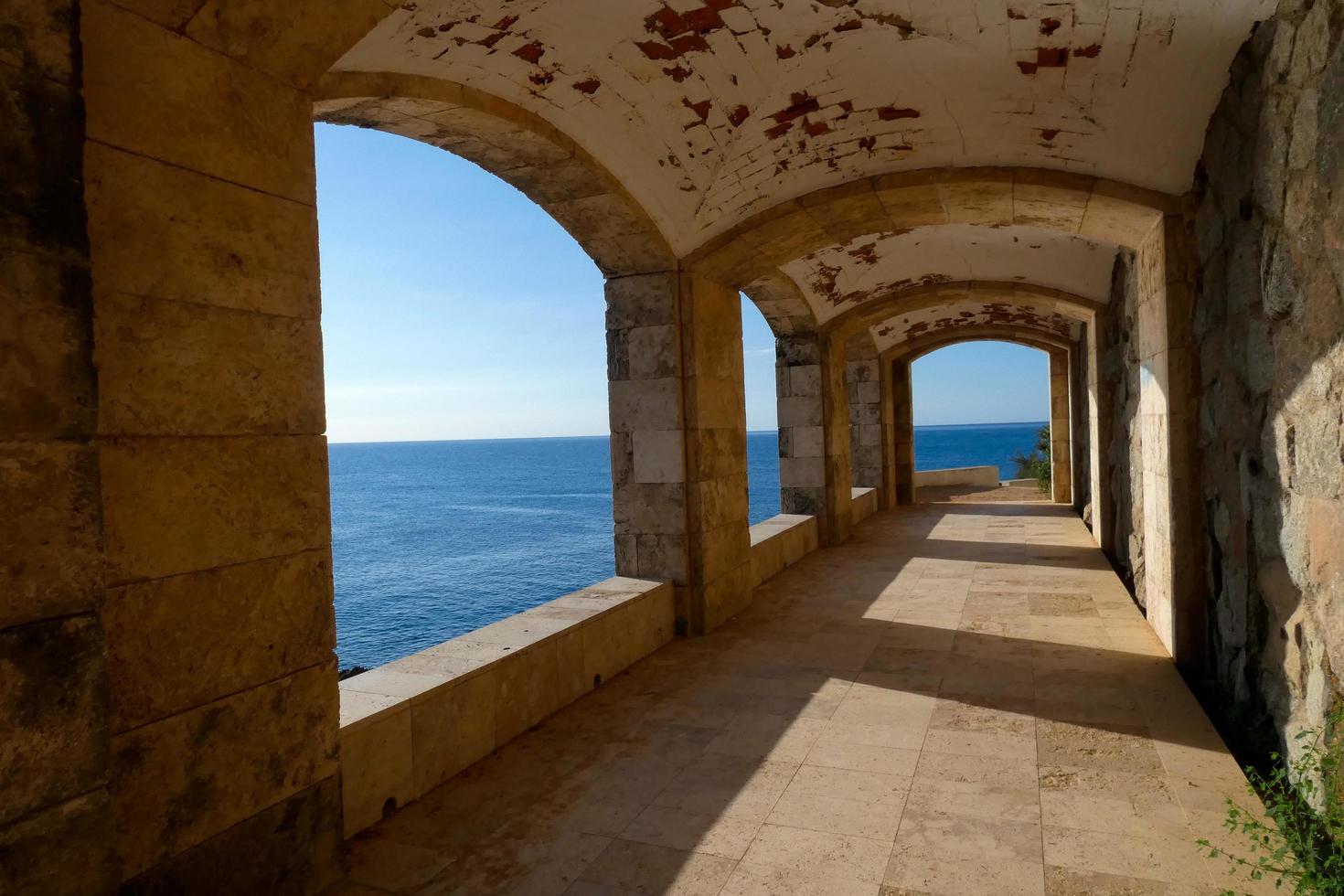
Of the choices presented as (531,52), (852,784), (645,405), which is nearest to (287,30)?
(531,52)

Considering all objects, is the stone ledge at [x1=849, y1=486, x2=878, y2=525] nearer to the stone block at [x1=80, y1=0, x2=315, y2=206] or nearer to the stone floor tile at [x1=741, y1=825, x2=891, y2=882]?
the stone floor tile at [x1=741, y1=825, x2=891, y2=882]

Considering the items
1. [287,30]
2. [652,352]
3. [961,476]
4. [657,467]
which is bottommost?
[961,476]

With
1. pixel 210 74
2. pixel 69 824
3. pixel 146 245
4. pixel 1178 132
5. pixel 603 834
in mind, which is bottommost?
pixel 603 834

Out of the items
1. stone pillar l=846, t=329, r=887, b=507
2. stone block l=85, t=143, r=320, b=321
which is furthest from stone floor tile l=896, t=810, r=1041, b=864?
stone pillar l=846, t=329, r=887, b=507

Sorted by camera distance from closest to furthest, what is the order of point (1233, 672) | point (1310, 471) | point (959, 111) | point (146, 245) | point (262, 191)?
1. point (146, 245)
2. point (262, 191)
3. point (1310, 471)
4. point (1233, 672)
5. point (959, 111)

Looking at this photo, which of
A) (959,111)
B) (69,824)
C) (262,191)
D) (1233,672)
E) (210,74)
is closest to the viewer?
(69,824)

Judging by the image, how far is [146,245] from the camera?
2.16 m

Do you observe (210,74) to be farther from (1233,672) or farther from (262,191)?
(1233,672)

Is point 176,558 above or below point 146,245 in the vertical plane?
below

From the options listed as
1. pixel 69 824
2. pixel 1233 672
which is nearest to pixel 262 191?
pixel 69 824

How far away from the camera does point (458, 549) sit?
38.5 meters

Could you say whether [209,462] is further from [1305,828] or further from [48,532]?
[1305,828]

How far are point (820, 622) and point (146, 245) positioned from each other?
4.94 metres

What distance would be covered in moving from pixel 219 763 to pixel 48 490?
955 millimetres
